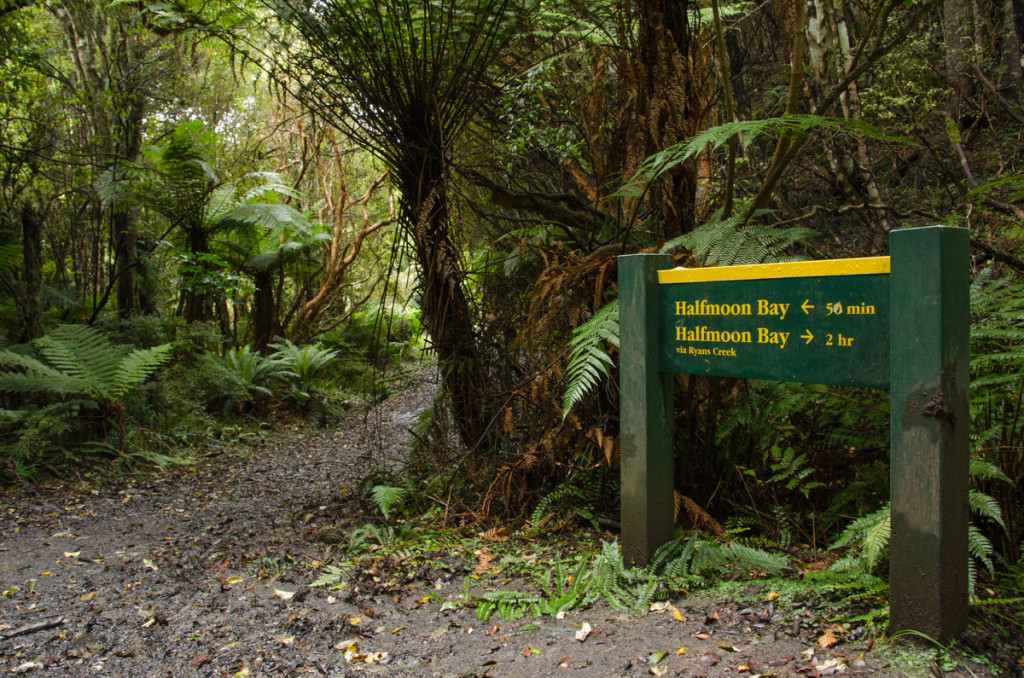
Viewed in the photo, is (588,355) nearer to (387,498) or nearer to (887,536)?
(887,536)

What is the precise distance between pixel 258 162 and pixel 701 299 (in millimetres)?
8477

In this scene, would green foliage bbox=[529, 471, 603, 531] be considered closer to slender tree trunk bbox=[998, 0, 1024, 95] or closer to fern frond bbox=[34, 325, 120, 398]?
fern frond bbox=[34, 325, 120, 398]

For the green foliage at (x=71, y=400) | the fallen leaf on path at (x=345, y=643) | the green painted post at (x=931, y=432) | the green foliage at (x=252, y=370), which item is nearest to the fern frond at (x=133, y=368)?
the green foliage at (x=71, y=400)

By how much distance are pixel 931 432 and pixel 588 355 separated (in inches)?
47.5

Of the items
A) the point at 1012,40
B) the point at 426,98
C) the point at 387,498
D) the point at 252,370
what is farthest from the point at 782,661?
the point at 1012,40

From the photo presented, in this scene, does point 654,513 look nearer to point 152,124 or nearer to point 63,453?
point 63,453

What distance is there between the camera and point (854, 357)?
2.12 m

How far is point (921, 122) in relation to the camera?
6.84 metres

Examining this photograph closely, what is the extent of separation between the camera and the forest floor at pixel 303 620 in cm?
203

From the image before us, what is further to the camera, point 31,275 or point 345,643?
point 31,275

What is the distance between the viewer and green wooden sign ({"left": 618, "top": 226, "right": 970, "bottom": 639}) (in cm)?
188

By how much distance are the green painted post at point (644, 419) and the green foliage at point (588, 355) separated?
0.11m

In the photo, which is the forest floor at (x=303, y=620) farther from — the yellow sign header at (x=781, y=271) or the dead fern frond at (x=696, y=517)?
the yellow sign header at (x=781, y=271)

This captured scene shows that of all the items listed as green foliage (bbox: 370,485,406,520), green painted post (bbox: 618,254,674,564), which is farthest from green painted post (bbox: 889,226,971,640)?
green foliage (bbox: 370,485,406,520)
